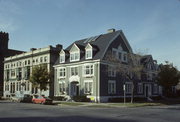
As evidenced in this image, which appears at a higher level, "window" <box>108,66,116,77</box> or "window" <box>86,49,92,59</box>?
"window" <box>86,49,92,59</box>

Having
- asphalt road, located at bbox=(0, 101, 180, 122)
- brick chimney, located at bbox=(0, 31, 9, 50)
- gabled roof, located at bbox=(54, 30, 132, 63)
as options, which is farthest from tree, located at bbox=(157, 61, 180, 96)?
brick chimney, located at bbox=(0, 31, 9, 50)

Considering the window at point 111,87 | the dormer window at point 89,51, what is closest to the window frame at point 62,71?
the dormer window at point 89,51

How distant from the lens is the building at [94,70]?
1571 inches

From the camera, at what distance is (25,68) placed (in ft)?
188

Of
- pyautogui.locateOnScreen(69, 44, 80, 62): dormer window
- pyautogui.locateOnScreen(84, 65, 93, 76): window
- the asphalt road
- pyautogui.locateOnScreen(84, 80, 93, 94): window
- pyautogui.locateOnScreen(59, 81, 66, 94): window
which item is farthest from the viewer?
pyautogui.locateOnScreen(59, 81, 66, 94): window

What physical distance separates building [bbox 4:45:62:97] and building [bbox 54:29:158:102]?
9.23 ft

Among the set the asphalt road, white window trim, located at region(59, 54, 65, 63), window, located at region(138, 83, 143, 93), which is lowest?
the asphalt road

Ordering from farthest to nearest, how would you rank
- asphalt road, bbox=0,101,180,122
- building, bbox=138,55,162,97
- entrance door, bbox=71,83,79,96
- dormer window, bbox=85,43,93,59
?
building, bbox=138,55,162,97 → entrance door, bbox=71,83,79,96 → dormer window, bbox=85,43,93,59 → asphalt road, bbox=0,101,180,122

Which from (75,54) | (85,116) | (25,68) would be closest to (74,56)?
(75,54)

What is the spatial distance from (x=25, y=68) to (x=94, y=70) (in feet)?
77.2

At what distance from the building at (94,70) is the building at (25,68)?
2.81 metres

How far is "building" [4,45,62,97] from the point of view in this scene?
166 ft

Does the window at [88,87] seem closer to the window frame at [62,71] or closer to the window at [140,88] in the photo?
the window frame at [62,71]

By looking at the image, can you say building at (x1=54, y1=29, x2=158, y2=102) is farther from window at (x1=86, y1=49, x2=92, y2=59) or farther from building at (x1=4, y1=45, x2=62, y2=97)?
building at (x1=4, y1=45, x2=62, y2=97)
